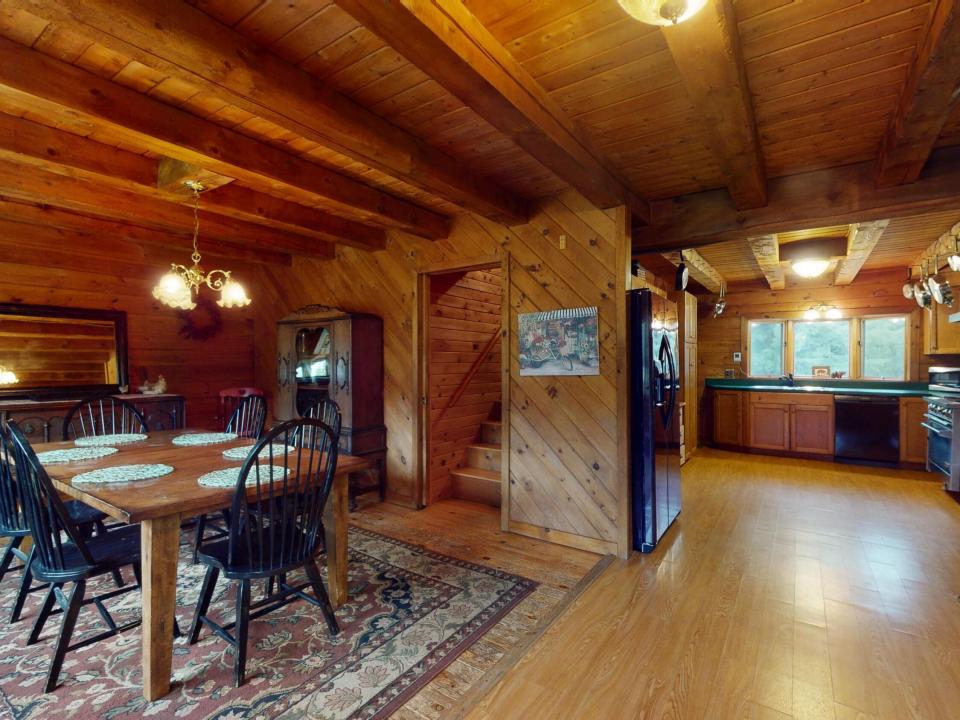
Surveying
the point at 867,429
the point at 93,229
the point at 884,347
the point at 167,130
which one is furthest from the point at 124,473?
the point at 884,347

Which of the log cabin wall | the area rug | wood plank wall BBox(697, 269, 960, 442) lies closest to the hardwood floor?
the area rug

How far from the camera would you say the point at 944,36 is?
1528 millimetres

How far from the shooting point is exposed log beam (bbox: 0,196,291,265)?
140 inches

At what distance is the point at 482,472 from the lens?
4.49 metres

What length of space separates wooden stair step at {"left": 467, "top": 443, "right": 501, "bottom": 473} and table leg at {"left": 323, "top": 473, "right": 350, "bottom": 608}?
2158mm

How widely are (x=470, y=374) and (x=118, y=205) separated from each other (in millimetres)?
3026

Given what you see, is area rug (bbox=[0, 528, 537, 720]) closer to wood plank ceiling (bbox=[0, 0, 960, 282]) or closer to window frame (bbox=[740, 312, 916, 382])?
wood plank ceiling (bbox=[0, 0, 960, 282])

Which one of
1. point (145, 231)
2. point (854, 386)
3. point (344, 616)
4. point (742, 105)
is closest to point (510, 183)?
point (742, 105)

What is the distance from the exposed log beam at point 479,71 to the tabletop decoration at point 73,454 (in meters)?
2.54

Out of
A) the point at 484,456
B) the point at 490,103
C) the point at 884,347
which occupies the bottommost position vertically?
the point at 484,456

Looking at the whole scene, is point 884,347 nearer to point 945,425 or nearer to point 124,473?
point 945,425

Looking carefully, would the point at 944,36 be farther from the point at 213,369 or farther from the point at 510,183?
the point at 213,369

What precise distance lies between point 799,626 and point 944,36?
2435 mm

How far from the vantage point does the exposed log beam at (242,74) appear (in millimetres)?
1413
